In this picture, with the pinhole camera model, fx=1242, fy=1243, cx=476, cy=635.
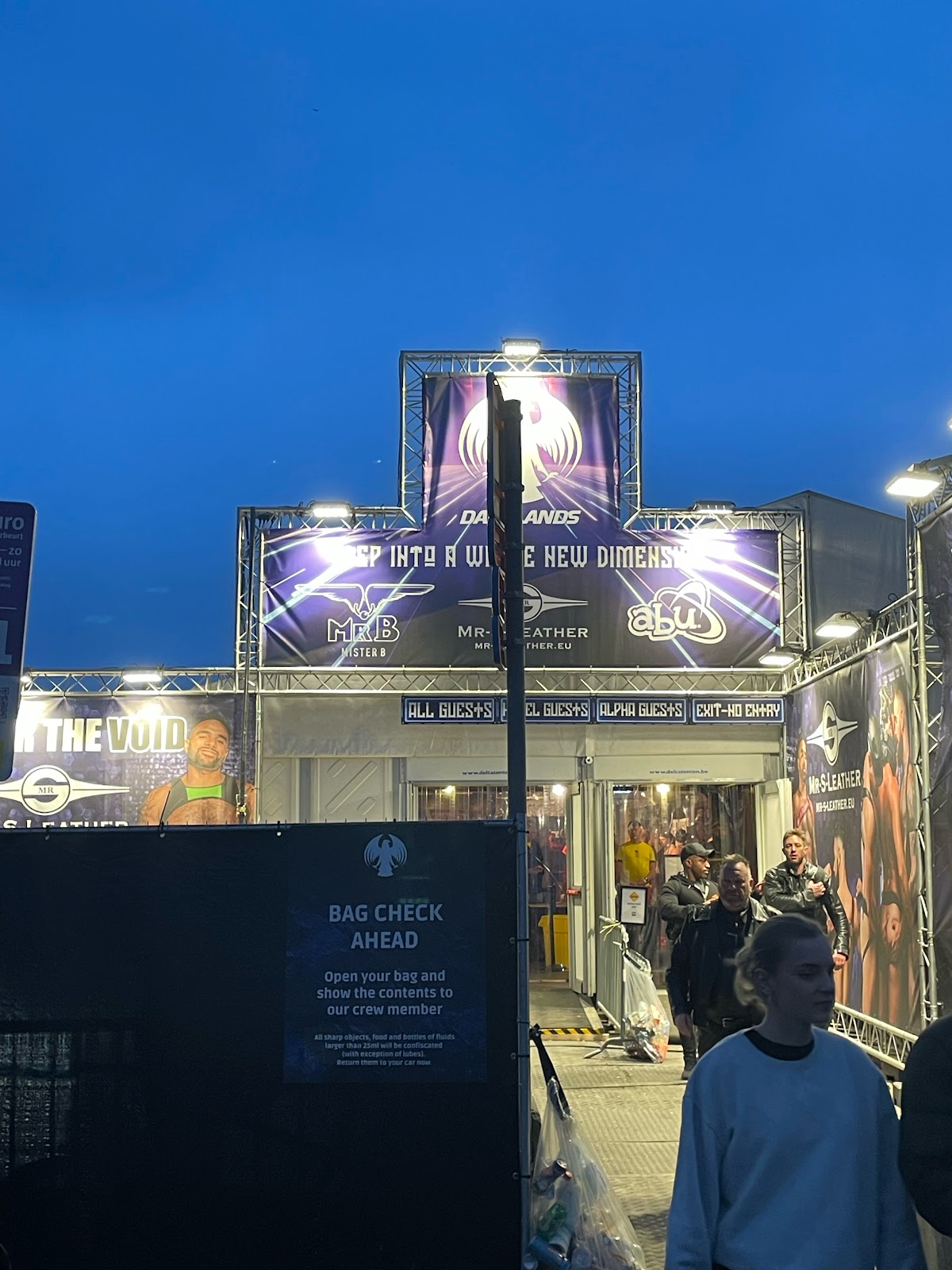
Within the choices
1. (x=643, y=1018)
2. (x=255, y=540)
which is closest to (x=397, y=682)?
(x=255, y=540)

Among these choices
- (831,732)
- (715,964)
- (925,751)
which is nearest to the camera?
(715,964)

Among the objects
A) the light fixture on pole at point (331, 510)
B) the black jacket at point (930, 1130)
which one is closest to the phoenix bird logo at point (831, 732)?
the light fixture on pole at point (331, 510)

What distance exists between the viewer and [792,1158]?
2.73 meters

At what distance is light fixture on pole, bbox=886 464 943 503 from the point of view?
29.6 ft

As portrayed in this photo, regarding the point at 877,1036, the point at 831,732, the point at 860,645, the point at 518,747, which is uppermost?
the point at 860,645

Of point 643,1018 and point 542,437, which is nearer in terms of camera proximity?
point 643,1018

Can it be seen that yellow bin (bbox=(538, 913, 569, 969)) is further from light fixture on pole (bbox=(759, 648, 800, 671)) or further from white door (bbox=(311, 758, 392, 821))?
light fixture on pole (bbox=(759, 648, 800, 671))

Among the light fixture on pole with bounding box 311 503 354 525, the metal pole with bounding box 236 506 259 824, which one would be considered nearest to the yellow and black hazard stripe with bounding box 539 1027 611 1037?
the metal pole with bounding box 236 506 259 824

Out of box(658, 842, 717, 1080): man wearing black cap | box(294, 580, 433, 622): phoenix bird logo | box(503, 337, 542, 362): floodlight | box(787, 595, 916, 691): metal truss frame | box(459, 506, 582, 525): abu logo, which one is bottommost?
box(658, 842, 717, 1080): man wearing black cap

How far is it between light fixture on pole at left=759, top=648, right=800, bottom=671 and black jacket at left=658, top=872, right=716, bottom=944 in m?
4.25

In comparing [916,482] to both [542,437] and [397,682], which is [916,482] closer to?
[542,437]

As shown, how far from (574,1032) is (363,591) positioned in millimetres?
5902

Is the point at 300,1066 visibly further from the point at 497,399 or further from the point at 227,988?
the point at 497,399

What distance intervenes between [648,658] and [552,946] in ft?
14.8
